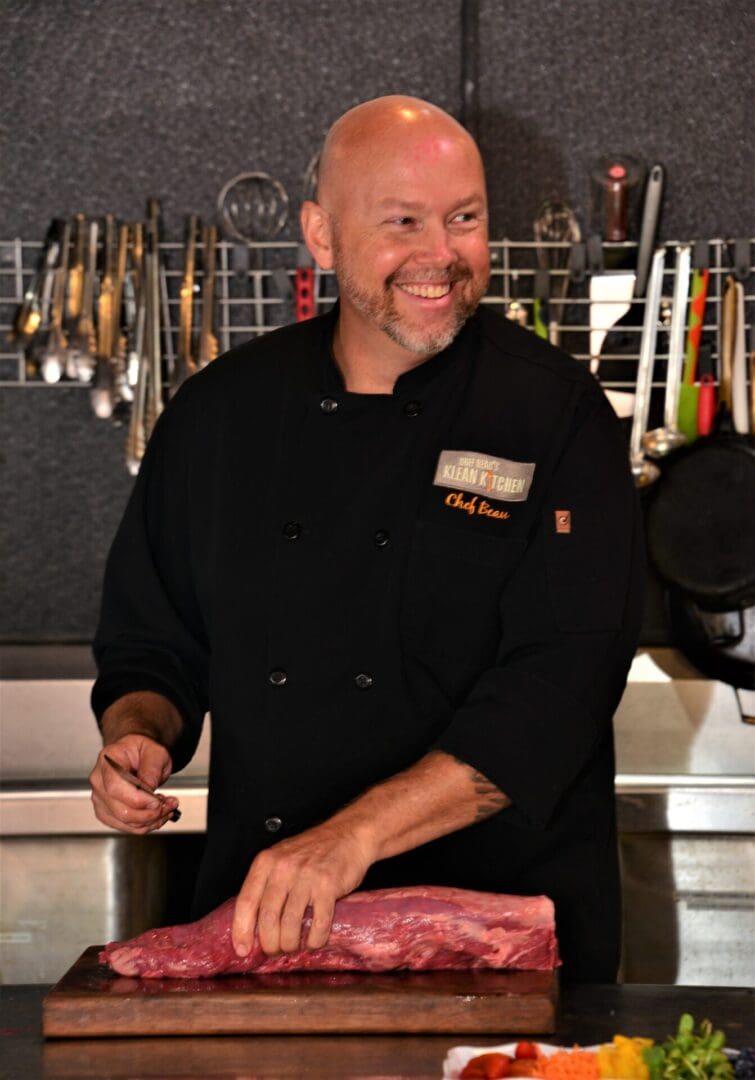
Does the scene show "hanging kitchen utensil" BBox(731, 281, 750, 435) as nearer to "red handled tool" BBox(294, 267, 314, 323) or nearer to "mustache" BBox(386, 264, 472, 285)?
"red handled tool" BBox(294, 267, 314, 323)

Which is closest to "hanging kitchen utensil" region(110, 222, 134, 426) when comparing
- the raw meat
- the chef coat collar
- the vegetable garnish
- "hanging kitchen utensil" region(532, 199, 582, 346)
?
"hanging kitchen utensil" region(532, 199, 582, 346)

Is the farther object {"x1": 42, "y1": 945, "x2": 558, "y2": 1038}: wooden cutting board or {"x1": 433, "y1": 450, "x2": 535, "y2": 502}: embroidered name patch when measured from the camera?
{"x1": 433, "y1": 450, "x2": 535, "y2": 502}: embroidered name patch

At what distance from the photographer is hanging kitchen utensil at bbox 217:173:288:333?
8.77 feet

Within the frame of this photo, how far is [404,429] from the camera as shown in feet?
5.70

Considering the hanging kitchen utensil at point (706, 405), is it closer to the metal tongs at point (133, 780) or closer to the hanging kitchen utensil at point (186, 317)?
the hanging kitchen utensil at point (186, 317)

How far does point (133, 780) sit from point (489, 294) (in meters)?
1.35

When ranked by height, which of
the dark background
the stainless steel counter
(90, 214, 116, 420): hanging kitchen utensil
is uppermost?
the dark background

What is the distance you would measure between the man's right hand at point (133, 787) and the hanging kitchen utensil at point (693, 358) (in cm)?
120

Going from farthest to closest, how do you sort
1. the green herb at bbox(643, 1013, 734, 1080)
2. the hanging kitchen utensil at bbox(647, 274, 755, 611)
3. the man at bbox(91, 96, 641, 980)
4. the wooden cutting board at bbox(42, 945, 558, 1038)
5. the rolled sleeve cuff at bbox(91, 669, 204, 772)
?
the hanging kitchen utensil at bbox(647, 274, 755, 611) < the rolled sleeve cuff at bbox(91, 669, 204, 772) < the man at bbox(91, 96, 641, 980) < the wooden cutting board at bbox(42, 945, 558, 1038) < the green herb at bbox(643, 1013, 734, 1080)

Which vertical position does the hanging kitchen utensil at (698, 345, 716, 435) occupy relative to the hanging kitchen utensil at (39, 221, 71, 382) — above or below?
below

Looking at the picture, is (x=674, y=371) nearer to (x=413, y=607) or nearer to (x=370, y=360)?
(x=370, y=360)

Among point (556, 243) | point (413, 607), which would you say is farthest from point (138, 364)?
point (413, 607)

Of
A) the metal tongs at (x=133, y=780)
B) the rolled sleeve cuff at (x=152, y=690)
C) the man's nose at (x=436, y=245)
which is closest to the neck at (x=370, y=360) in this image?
the man's nose at (x=436, y=245)

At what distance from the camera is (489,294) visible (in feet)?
8.73
